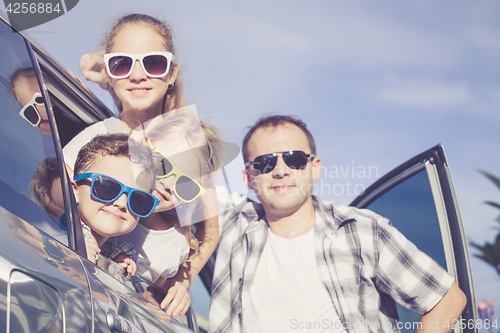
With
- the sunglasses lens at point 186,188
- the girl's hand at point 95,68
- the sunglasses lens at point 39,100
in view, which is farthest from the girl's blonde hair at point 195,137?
the sunglasses lens at point 39,100

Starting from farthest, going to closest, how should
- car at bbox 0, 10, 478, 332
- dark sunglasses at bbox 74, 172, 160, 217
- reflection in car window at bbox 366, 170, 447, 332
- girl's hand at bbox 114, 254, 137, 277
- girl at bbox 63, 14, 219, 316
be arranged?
reflection in car window at bbox 366, 170, 447, 332 < girl at bbox 63, 14, 219, 316 < girl's hand at bbox 114, 254, 137, 277 < dark sunglasses at bbox 74, 172, 160, 217 < car at bbox 0, 10, 478, 332

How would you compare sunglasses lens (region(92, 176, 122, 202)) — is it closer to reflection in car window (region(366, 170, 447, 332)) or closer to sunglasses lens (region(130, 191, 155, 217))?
sunglasses lens (region(130, 191, 155, 217))

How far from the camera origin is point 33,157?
1098 millimetres

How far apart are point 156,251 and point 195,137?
657 millimetres

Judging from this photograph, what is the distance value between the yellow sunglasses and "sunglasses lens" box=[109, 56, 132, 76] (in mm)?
575

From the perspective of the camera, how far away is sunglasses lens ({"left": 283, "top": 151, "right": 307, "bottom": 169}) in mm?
2811

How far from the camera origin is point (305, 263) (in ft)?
8.70

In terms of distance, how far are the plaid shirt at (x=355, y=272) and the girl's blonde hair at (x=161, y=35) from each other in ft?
3.56

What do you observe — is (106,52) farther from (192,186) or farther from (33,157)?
(33,157)

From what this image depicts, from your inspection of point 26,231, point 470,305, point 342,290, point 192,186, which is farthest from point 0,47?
point 470,305

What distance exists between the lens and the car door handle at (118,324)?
0.97 m

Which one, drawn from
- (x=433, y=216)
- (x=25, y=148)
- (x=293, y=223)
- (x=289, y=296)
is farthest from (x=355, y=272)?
(x=25, y=148)

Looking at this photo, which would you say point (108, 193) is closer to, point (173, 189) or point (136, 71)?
point (173, 189)

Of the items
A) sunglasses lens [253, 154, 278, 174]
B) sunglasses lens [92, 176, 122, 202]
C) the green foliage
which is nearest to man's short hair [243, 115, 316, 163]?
sunglasses lens [253, 154, 278, 174]
